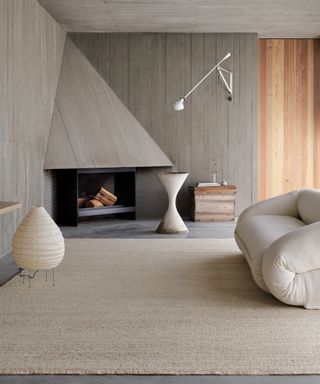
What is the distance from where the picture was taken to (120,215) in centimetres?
748

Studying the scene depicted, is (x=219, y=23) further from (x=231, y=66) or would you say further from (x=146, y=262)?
(x=146, y=262)

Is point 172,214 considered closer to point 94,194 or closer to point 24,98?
point 94,194

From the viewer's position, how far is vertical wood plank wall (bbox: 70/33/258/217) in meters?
7.33

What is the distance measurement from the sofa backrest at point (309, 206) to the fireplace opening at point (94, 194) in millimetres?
2874

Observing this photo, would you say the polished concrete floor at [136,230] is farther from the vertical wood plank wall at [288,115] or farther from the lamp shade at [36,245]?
the lamp shade at [36,245]

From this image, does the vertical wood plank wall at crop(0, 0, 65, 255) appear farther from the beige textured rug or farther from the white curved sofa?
the white curved sofa

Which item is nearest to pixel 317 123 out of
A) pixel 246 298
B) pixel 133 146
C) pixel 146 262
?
pixel 133 146

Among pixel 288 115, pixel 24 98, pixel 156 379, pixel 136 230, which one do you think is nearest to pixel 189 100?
pixel 288 115

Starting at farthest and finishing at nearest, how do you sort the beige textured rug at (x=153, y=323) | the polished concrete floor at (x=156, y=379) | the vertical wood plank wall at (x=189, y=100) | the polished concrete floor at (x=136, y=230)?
the vertical wood plank wall at (x=189, y=100) < the polished concrete floor at (x=136, y=230) < the beige textured rug at (x=153, y=323) < the polished concrete floor at (x=156, y=379)

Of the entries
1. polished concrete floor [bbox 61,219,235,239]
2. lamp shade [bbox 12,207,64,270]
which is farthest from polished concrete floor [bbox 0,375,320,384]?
polished concrete floor [bbox 61,219,235,239]

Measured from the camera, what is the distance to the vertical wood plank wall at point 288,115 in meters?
7.64

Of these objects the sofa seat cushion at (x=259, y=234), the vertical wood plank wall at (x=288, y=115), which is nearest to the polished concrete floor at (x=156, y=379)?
the sofa seat cushion at (x=259, y=234)

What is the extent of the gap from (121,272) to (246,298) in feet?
3.46

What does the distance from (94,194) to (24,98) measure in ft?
6.88
